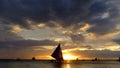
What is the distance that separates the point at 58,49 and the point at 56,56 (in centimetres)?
422

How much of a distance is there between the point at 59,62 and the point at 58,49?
1018 cm

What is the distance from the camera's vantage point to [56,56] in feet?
493

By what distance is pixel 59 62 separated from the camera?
512ft

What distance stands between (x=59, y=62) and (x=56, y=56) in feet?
23.8

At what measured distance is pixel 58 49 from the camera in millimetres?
149875
